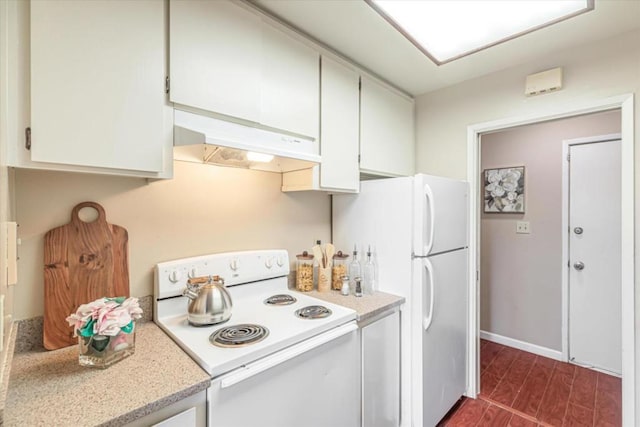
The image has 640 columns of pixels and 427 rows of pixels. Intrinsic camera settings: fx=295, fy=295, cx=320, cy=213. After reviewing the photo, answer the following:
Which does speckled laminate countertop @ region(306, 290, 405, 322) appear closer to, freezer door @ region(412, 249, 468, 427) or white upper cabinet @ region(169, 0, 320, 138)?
freezer door @ region(412, 249, 468, 427)

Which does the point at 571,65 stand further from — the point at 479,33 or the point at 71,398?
the point at 71,398

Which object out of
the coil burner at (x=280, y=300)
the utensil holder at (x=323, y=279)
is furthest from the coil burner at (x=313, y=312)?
the utensil holder at (x=323, y=279)

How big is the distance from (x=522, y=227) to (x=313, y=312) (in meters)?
2.56

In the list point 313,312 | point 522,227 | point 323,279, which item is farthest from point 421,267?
point 522,227

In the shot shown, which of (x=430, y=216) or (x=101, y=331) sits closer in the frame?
(x=101, y=331)

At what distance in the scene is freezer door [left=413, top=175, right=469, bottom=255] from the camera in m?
1.73

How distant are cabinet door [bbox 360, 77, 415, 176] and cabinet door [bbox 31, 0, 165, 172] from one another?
1258 mm

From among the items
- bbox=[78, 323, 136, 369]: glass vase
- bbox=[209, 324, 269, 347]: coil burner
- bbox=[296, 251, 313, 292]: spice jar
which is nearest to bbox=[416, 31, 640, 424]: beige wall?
bbox=[296, 251, 313, 292]: spice jar

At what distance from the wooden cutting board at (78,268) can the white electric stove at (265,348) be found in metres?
0.17

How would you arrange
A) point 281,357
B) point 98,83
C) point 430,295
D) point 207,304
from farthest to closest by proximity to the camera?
1. point 430,295
2. point 207,304
3. point 281,357
4. point 98,83

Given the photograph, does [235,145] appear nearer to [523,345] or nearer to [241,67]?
[241,67]

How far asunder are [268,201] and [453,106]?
1.66 m

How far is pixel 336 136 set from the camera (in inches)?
71.0

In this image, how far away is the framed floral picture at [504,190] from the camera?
9.68 ft
